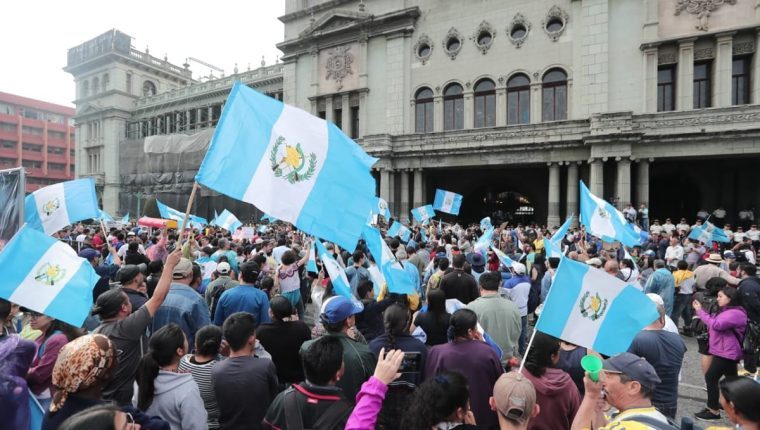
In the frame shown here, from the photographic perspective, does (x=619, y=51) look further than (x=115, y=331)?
Yes

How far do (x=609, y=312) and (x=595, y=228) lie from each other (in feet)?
20.5

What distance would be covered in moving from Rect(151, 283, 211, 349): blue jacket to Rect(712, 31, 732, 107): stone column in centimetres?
2497

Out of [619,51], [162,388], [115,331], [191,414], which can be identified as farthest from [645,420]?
[619,51]

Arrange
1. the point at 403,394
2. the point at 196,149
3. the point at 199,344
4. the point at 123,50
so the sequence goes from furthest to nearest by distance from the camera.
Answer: the point at 123,50 < the point at 196,149 < the point at 199,344 < the point at 403,394

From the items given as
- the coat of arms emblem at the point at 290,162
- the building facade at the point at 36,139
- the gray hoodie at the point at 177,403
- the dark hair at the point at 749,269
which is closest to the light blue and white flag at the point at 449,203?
the dark hair at the point at 749,269

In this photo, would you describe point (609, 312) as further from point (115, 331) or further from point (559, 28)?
point (559, 28)

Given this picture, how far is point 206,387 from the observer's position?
3.18 meters

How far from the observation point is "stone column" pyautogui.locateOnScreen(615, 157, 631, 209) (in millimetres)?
21766

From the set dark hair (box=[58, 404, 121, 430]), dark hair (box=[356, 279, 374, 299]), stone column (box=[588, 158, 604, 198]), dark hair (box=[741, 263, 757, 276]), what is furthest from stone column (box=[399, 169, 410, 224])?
dark hair (box=[58, 404, 121, 430])

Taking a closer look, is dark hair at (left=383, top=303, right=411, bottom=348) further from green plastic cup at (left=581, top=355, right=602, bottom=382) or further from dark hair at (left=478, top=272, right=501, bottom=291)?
dark hair at (left=478, top=272, right=501, bottom=291)

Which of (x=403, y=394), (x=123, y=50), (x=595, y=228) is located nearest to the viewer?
(x=403, y=394)

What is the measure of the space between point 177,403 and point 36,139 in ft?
300

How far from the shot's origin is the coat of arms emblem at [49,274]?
3.77 metres

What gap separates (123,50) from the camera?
174ft
